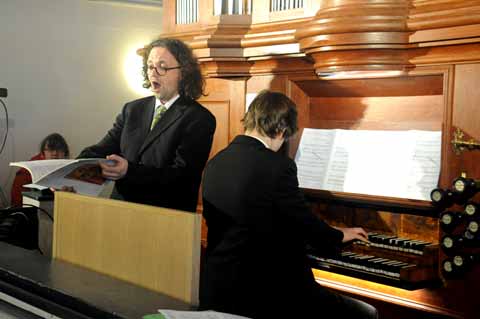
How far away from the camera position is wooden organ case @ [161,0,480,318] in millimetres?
3125

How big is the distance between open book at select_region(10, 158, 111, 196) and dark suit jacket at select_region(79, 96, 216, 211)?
12 cm

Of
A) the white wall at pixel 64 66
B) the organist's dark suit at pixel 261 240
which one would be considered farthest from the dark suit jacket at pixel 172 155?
the white wall at pixel 64 66

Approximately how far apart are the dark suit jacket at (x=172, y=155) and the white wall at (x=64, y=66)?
13.2 ft

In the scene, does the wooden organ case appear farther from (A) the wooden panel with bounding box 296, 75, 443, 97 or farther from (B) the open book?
(B) the open book

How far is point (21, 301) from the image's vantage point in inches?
71.7

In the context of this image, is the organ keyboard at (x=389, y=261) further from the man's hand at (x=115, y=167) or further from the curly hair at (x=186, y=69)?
the man's hand at (x=115, y=167)

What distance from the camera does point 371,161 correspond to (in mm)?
3625

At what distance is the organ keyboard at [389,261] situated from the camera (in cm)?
315

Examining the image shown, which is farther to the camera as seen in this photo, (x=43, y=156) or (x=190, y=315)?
(x=43, y=156)

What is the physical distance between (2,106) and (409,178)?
4.55 m

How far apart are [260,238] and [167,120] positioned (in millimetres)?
697

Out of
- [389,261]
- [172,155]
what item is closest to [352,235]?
[389,261]

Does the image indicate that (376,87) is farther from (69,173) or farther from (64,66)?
(64,66)

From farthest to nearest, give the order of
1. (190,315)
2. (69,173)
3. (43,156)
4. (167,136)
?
(43,156)
(167,136)
(69,173)
(190,315)
